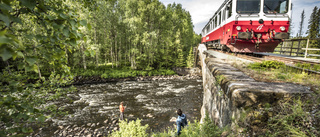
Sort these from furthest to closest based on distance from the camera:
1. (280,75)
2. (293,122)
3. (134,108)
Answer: (134,108)
(280,75)
(293,122)

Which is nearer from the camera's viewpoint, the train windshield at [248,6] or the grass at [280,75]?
the grass at [280,75]

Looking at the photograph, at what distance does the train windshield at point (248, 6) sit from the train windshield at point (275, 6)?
37cm

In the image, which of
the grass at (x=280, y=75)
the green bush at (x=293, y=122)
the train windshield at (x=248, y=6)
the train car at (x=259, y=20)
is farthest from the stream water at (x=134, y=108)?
the train windshield at (x=248, y=6)

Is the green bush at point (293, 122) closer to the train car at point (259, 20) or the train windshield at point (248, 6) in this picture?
the train car at point (259, 20)

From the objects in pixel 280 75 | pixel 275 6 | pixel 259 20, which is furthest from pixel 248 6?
pixel 280 75

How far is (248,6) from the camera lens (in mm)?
7195

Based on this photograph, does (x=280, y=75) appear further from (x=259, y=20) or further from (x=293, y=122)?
(x=259, y=20)

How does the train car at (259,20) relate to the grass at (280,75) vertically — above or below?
above

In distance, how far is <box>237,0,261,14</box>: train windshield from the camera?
281 inches

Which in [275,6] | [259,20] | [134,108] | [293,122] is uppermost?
[275,6]

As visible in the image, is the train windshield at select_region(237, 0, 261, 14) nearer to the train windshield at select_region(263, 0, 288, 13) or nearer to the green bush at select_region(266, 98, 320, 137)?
the train windshield at select_region(263, 0, 288, 13)

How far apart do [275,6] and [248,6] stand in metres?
1.38

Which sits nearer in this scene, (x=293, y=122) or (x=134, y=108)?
(x=293, y=122)

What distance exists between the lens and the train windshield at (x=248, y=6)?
7129 mm
